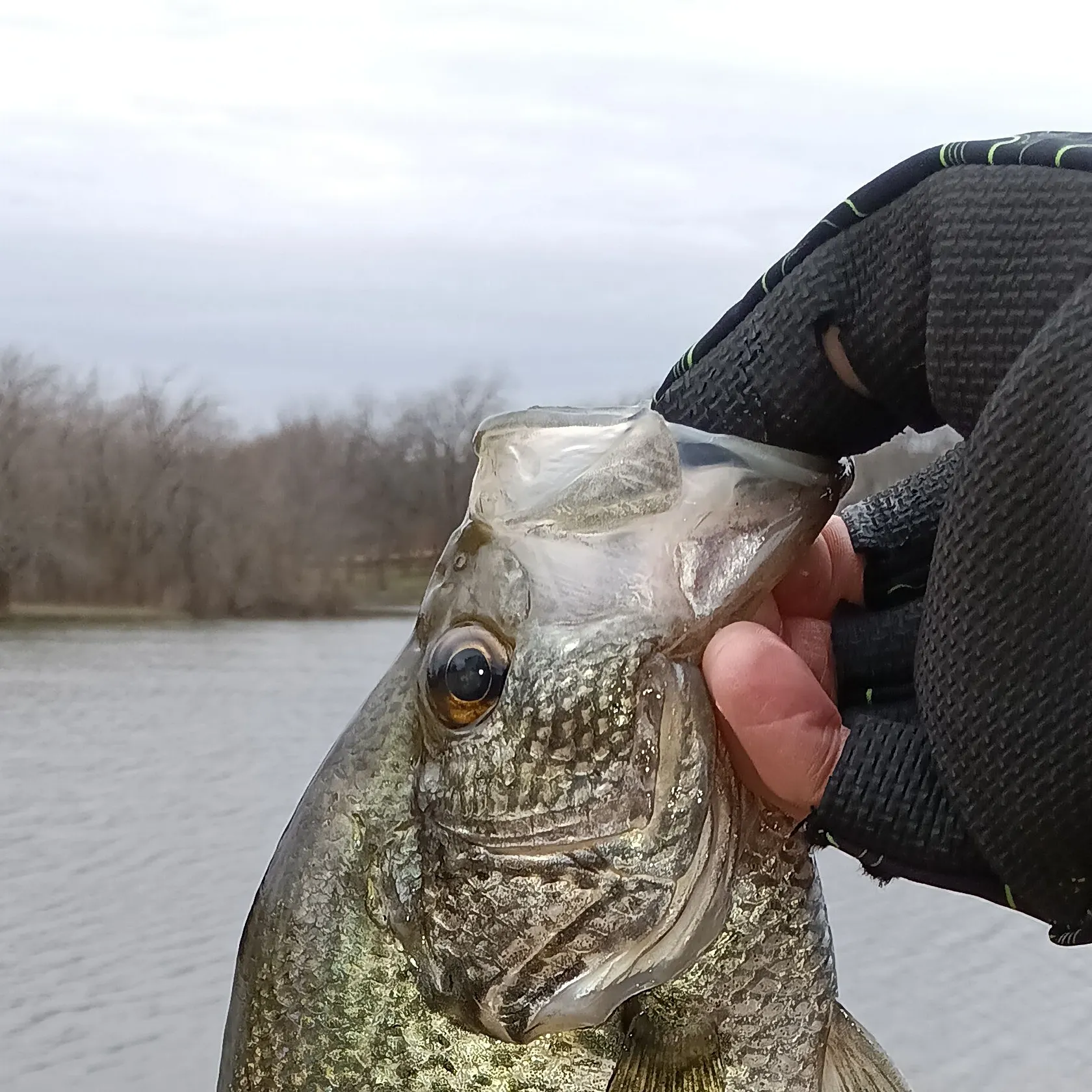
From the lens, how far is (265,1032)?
133 cm

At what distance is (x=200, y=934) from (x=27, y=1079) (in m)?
1.44

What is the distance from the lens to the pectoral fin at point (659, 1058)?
1.30 meters

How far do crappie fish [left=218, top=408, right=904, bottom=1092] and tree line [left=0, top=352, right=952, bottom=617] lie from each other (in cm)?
1368

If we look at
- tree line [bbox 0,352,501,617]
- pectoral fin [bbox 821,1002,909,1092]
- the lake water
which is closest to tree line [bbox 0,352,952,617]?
tree line [bbox 0,352,501,617]

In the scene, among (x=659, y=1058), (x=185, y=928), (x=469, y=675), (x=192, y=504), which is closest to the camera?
(x=469, y=675)

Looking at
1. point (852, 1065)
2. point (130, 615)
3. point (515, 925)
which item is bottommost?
point (130, 615)

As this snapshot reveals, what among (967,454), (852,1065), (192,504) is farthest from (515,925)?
(192,504)

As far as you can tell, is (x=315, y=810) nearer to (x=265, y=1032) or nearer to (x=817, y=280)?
(x=265, y=1032)

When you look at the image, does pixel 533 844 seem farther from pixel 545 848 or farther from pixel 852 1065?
pixel 852 1065

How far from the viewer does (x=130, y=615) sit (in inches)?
672

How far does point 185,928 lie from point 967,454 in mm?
6903

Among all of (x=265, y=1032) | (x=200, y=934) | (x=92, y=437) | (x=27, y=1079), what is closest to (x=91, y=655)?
(x=92, y=437)

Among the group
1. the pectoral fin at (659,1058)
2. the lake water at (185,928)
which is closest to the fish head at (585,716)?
the pectoral fin at (659,1058)

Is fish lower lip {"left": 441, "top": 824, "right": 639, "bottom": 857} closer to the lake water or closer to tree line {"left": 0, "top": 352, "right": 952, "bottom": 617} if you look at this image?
the lake water
